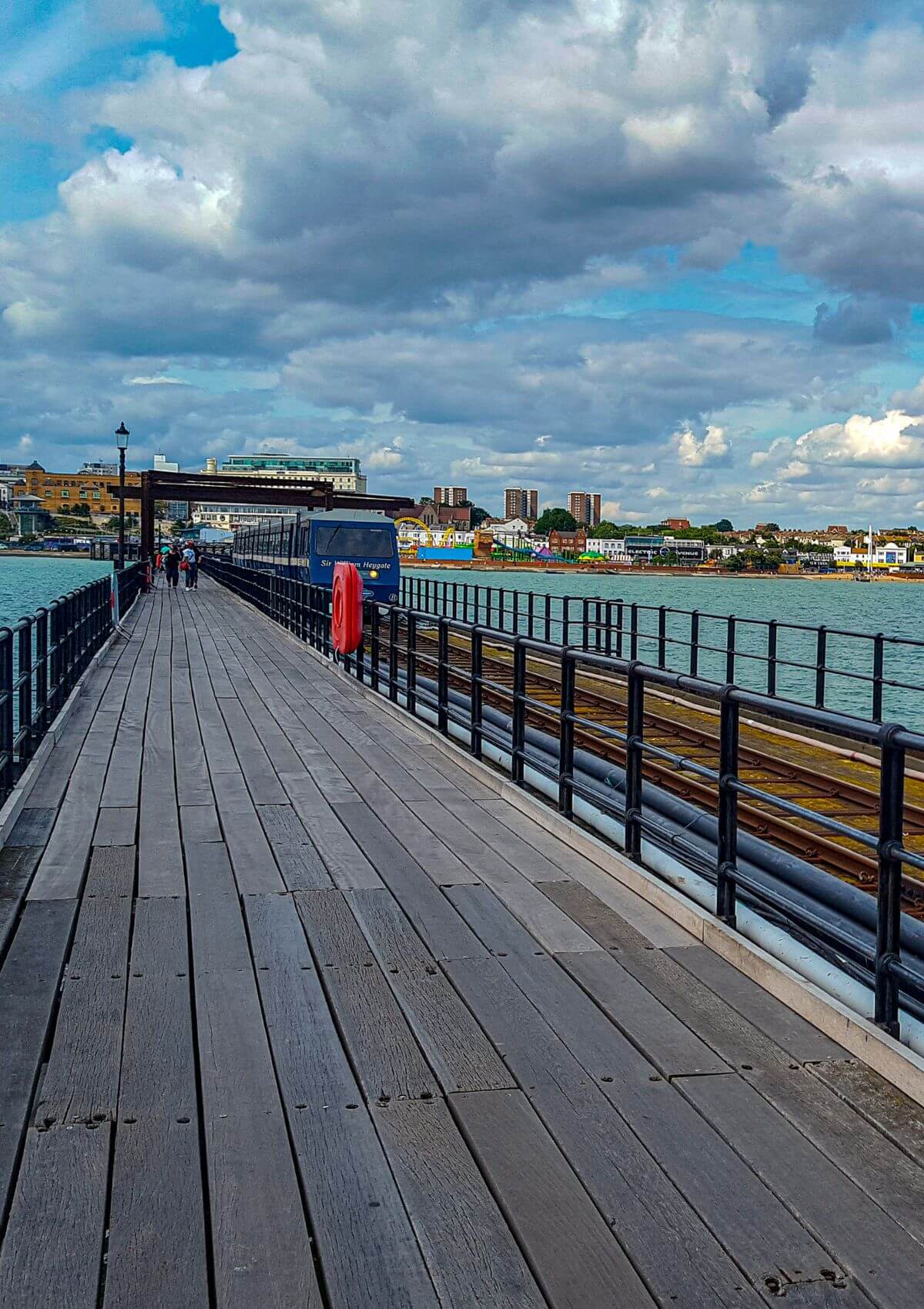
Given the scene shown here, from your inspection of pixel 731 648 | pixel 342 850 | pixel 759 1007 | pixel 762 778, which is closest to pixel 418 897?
pixel 342 850

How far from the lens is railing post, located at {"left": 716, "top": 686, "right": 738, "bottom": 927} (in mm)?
4797

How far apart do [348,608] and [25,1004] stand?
10342mm

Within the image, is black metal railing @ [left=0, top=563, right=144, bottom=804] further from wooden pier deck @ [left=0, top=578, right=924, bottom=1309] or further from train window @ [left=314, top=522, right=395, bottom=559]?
train window @ [left=314, top=522, right=395, bottom=559]

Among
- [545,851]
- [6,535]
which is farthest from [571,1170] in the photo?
[6,535]

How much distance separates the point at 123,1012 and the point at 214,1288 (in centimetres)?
162

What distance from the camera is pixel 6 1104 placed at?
132 inches

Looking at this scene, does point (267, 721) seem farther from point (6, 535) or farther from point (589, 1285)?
point (6, 535)

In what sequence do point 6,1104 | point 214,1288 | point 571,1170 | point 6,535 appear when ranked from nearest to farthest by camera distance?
point 214,1288, point 571,1170, point 6,1104, point 6,535

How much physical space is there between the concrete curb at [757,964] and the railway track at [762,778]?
0.46 m

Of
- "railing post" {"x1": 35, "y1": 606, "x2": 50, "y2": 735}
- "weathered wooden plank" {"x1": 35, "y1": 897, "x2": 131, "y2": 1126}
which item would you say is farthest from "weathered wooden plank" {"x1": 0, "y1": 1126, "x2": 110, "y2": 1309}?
"railing post" {"x1": 35, "y1": 606, "x2": 50, "y2": 735}

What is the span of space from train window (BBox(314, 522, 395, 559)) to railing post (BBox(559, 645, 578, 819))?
23942 mm

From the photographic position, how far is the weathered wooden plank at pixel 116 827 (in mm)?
6434

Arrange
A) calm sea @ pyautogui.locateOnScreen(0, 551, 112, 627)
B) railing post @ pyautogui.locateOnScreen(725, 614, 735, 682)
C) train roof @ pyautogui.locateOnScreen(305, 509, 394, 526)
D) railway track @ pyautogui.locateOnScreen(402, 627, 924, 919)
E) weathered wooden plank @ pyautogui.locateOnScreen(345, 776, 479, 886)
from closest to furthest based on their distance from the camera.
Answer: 1. weathered wooden plank @ pyautogui.locateOnScreen(345, 776, 479, 886)
2. railway track @ pyautogui.locateOnScreen(402, 627, 924, 919)
3. railing post @ pyautogui.locateOnScreen(725, 614, 735, 682)
4. train roof @ pyautogui.locateOnScreen(305, 509, 394, 526)
5. calm sea @ pyautogui.locateOnScreen(0, 551, 112, 627)

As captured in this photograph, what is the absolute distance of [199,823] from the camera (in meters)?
6.89
